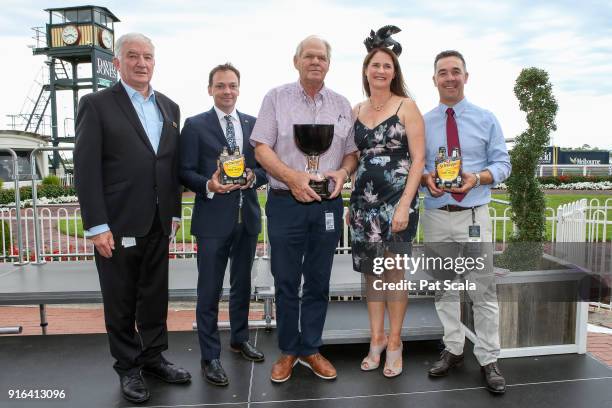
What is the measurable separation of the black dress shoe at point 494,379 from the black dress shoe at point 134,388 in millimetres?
2335

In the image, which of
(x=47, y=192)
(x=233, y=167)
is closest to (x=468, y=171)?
(x=233, y=167)

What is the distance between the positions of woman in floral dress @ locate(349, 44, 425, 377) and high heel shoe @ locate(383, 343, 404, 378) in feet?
1.92

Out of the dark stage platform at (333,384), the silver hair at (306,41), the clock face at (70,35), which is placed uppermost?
the clock face at (70,35)

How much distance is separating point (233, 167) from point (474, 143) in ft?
5.44

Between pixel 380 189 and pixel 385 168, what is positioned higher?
pixel 385 168

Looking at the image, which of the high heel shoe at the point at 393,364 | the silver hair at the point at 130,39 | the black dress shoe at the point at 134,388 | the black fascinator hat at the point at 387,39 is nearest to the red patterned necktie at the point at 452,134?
the black fascinator hat at the point at 387,39

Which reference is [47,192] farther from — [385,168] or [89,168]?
[385,168]

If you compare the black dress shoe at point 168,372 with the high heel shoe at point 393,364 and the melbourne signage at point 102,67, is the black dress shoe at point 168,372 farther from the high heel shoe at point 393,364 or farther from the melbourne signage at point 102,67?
the melbourne signage at point 102,67

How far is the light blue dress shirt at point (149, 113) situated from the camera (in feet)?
10.5

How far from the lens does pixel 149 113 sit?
10.7ft

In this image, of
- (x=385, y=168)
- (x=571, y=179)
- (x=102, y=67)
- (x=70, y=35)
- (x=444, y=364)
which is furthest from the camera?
(x=102, y=67)

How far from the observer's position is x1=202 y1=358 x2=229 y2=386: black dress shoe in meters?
3.46

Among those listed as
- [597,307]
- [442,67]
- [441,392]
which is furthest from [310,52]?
[597,307]

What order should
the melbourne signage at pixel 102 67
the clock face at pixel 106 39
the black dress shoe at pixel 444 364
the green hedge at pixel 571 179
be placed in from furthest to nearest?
the clock face at pixel 106 39 < the melbourne signage at pixel 102 67 < the green hedge at pixel 571 179 < the black dress shoe at pixel 444 364
